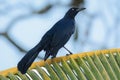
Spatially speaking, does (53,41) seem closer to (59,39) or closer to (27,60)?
(59,39)

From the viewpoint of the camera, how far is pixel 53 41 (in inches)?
147

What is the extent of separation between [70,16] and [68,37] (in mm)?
394

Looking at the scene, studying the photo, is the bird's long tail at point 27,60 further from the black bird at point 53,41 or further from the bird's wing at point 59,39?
the bird's wing at point 59,39

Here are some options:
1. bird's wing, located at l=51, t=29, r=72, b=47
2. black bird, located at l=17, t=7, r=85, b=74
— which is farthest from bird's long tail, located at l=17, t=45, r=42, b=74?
bird's wing, located at l=51, t=29, r=72, b=47

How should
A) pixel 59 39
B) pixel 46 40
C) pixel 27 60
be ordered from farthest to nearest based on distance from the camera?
1. pixel 59 39
2. pixel 46 40
3. pixel 27 60

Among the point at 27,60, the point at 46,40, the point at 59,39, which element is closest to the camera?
the point at 27,60

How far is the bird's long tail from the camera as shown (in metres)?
3.23

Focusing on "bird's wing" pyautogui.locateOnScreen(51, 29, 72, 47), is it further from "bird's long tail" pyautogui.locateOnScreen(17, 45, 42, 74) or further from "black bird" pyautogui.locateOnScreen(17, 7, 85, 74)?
"bird's long tail" pyautogui.locateOnScreen(17, 45, 42, 74)

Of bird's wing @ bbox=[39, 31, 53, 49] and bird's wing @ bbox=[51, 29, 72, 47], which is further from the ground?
bird's wing @ bbox=[39, 31, 53, 49]

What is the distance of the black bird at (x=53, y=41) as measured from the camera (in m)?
3.34

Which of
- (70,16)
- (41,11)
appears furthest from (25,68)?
(41,11)

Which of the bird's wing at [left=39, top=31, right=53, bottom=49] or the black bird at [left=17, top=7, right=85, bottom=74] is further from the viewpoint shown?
the bird's wing at [left=39, top=31, right=53, bottom=49]

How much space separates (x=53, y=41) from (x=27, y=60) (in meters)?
0.44

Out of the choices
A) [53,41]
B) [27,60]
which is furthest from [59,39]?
[27,60]
